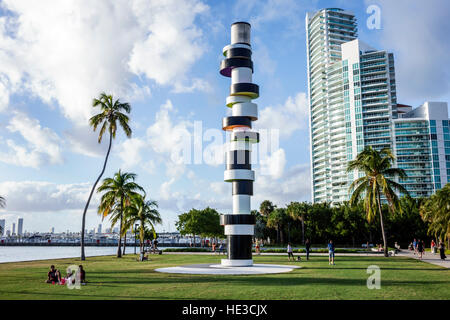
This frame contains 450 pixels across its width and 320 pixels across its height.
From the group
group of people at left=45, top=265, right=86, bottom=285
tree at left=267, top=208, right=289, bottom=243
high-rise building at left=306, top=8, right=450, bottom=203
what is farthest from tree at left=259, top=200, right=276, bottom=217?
group of people at left=45, top=265, right=86, bottom=285

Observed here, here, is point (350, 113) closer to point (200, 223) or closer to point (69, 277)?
point (200, 223)

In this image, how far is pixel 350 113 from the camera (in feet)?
536

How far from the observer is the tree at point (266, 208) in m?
105

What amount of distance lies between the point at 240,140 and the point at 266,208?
252 feet

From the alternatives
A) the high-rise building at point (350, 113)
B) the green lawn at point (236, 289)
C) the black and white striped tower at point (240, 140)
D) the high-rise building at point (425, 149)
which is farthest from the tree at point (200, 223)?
the high-rise building at point (425, 149)

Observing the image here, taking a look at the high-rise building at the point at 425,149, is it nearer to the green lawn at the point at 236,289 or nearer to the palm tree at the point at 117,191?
the palm tree at the point at 117,191

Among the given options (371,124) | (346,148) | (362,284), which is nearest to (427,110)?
(371,124)

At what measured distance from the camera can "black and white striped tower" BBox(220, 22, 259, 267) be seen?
29.4m

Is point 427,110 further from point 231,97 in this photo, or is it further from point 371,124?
point 231,97

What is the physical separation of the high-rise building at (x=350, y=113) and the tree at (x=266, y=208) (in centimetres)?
5530

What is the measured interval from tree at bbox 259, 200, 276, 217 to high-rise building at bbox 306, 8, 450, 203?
55.3m

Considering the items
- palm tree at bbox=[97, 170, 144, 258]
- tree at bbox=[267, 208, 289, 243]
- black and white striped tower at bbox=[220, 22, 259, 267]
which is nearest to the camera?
black and white striped tower at bbox=[220, 22, 259, 267]

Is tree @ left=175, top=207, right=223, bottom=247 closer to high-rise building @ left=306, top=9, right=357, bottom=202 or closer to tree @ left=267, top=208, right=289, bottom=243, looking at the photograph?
tree @ left=267, top=208, right=289, bottom=243
